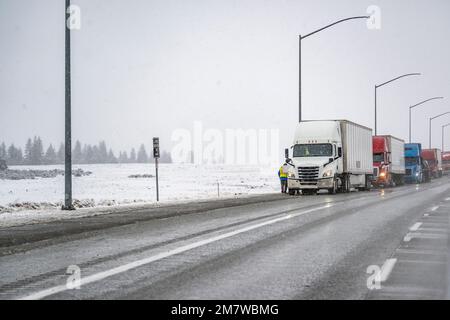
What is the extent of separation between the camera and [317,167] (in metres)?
29.5

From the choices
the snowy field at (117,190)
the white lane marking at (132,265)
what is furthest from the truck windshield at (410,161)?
the white lane marking at (132,265)

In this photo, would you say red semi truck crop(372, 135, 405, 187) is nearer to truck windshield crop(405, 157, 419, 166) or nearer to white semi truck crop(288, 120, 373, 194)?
truck windshield crop(405, 157, 419, 166)

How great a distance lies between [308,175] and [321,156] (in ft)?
3.89

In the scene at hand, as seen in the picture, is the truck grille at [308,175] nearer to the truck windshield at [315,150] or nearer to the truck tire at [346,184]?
the truck windshield at [315,150]

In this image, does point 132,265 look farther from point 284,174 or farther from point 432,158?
point 432,158

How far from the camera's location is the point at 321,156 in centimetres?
3005

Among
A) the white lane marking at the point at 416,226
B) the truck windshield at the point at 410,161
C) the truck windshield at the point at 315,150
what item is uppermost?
the truck windshield at the point at 315,150

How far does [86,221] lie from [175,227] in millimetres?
2961

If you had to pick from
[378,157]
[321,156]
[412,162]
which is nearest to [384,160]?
[378,157]

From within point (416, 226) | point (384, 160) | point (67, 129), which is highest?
point (67, 129)

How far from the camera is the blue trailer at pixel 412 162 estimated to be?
53.7 meters

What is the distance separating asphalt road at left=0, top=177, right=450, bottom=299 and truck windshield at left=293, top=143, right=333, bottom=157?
16.3 m

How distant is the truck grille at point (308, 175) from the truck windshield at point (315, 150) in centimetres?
87
